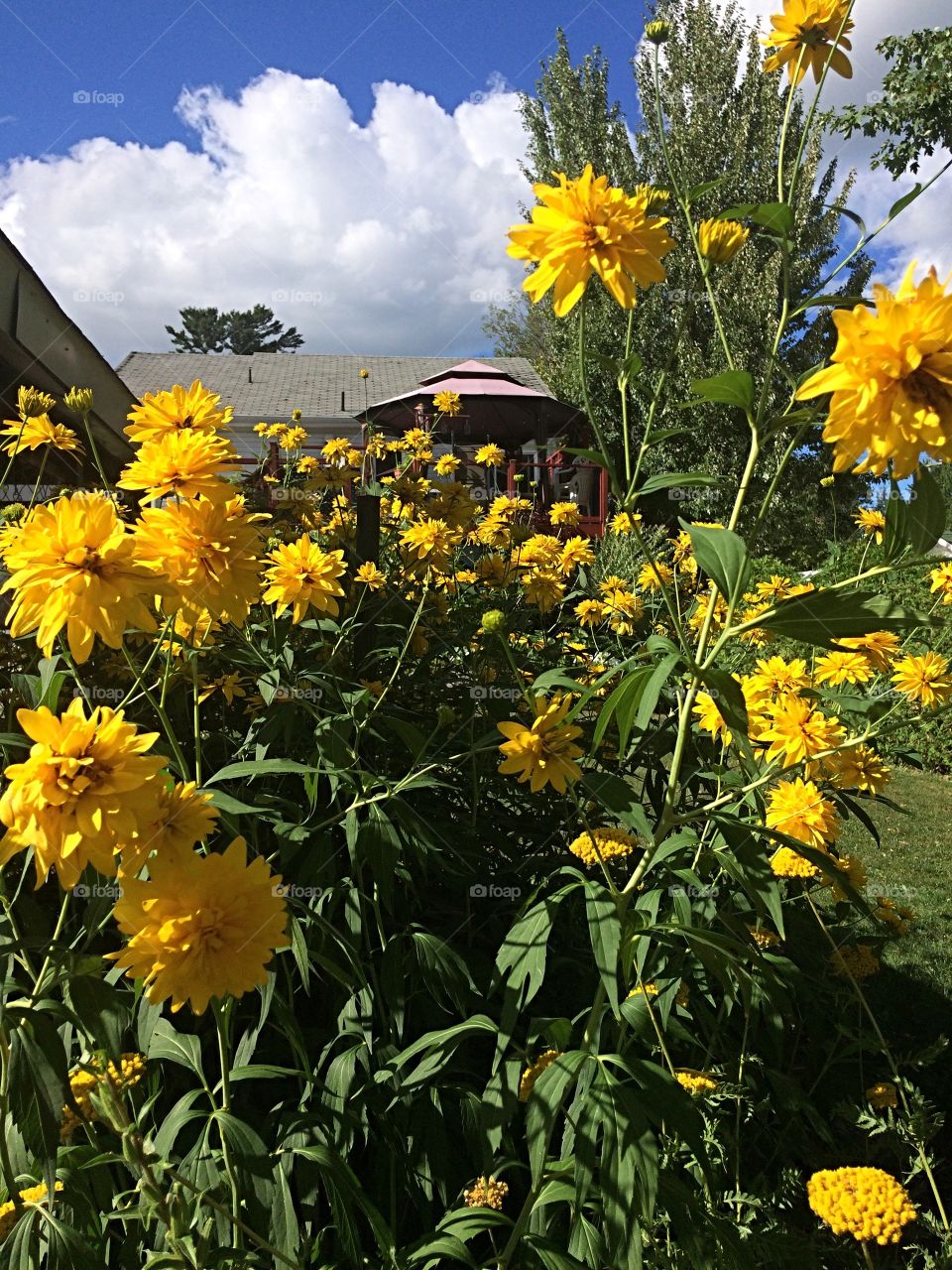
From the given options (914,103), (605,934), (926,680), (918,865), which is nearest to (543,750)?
(605,934)

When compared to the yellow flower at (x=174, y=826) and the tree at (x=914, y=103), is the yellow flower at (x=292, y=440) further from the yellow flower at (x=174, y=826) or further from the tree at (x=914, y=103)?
the tree at (x=914, y=103)

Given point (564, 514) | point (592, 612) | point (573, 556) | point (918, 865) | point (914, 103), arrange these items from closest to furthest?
1. point (592, 612)
2. point (573, 556)
3. point (564, 514)
4. point (918, 865)
5. point (914, 103)

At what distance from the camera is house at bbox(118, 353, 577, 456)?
19.5m

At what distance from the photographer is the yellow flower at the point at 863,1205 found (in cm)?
115

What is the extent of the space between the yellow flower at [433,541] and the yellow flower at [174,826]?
1725mm

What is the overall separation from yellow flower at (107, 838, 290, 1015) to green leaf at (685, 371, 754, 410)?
0.78m

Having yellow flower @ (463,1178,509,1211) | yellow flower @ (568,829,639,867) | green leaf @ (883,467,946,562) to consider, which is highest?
green leaf @ (883,467,946,562)

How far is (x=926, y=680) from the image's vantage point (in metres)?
2.07

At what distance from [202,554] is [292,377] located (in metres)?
22.6

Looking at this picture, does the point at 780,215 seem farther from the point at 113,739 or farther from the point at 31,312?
the point at 31,312

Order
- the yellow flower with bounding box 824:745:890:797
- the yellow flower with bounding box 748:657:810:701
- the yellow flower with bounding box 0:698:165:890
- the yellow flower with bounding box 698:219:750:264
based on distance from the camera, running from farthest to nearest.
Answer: the yellow flower with bounding box 748:657:810:701 < the yellow flower with bounding box 824:745:890:797 < the yellow flower with bounding box 698:219:750:264 < the yellow flower with bounding box 0:698:165:890

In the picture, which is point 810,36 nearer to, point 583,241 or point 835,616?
point 583,241

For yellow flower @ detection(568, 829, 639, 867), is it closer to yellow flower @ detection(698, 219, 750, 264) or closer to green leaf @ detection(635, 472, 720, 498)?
green leaf @ detection(635, 472, 720, 498)

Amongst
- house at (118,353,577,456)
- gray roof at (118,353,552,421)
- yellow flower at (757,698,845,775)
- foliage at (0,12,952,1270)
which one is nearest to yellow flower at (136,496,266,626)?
foliage at (0,12,952,1270)
